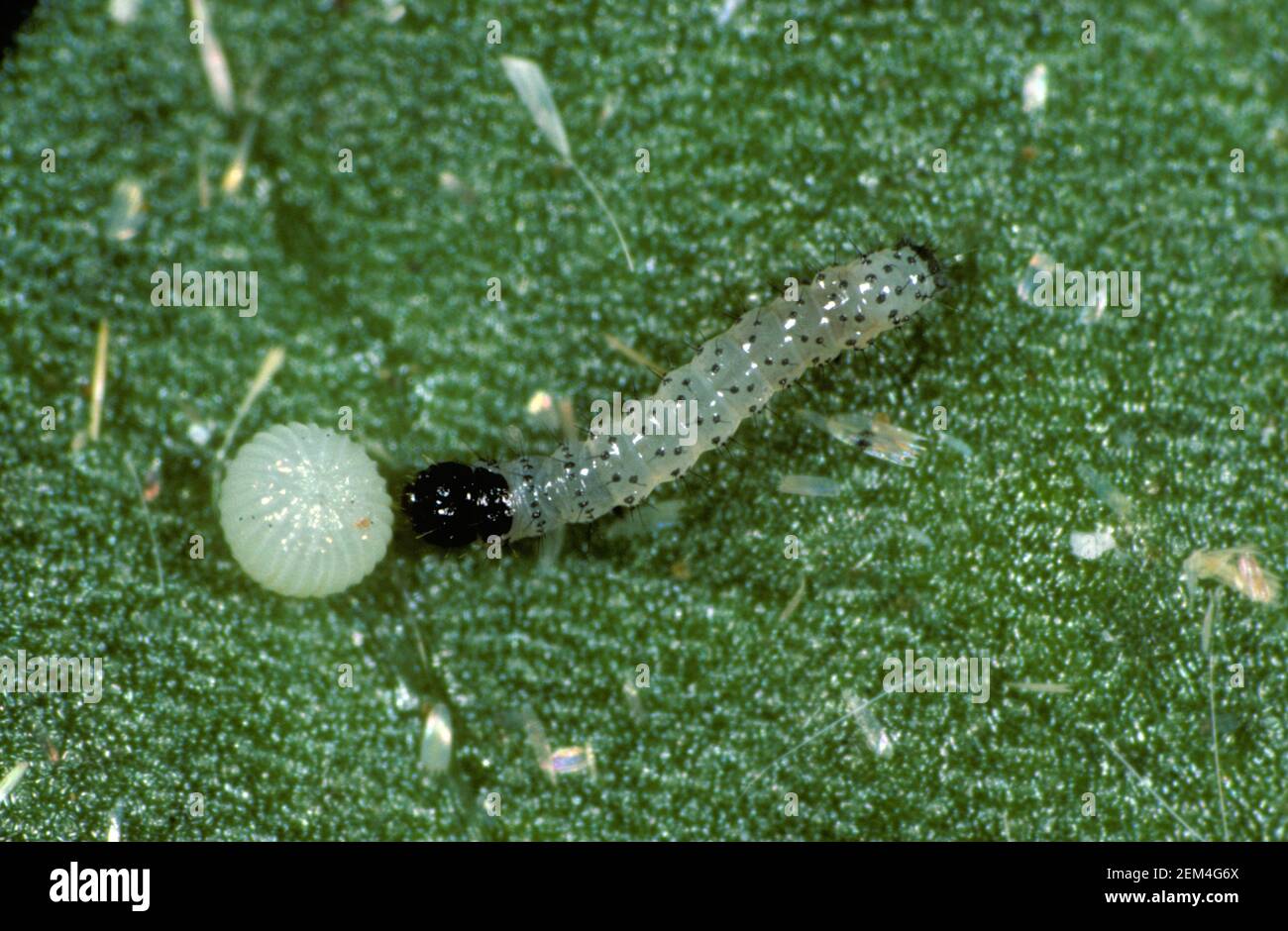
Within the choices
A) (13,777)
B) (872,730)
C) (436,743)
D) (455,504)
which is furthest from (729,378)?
(13,777)

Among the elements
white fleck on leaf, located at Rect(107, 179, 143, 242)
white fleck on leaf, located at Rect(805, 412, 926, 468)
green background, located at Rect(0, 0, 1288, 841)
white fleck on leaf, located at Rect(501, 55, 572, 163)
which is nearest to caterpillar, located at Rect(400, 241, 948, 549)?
green background, located at Rect(0, 0, 1288, 841)

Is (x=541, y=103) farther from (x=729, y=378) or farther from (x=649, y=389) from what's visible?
(x=729, y=378)

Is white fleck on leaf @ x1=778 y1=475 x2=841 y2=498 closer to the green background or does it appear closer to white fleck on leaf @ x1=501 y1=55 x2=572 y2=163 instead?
the green background

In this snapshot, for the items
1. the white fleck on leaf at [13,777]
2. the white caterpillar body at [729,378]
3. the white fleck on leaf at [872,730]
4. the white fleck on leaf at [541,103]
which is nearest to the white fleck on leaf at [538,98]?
the white fleck on leaf at [541,103]

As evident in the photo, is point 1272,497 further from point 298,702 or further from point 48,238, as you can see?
point 48,238

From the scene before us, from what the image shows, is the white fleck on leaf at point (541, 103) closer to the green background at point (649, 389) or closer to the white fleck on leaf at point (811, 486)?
the green background at point (649, 389)

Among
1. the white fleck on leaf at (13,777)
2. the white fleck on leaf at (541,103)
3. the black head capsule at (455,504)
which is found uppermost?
the white fleck on leaf at (541,103)
